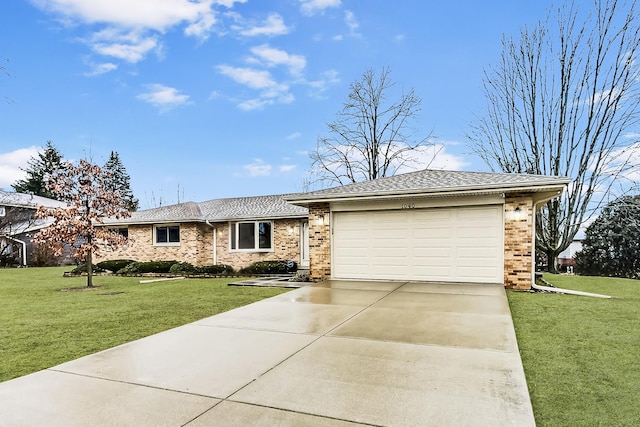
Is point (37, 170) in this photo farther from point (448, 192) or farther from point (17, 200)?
point (448, 192)

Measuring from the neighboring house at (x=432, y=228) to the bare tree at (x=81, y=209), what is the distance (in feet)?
20.0

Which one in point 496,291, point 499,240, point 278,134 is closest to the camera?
point 496,291

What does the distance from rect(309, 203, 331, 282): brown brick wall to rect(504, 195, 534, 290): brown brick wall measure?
15.5ft

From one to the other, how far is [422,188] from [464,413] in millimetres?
7359

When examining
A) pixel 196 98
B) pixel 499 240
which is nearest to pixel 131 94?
pixel 196 98

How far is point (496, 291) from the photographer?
8.32m

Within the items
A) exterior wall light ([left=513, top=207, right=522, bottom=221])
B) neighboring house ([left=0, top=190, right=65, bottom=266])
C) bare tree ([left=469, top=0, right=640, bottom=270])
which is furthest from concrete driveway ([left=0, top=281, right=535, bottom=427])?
neighboring house ([left=0, top=190, right=65, bottom=266])

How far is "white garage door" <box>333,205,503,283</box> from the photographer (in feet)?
31.5

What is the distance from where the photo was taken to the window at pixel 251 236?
1638 cm

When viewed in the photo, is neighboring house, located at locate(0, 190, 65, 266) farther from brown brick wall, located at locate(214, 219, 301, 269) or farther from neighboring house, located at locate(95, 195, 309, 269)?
brown brick wall, located at locate(214, 219, 301, 269)

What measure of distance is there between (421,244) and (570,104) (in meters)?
12.9

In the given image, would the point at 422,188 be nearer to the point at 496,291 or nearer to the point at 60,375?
the point at 496,291

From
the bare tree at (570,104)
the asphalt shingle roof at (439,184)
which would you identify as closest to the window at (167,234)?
the asphalt shingle roof at (439,184)

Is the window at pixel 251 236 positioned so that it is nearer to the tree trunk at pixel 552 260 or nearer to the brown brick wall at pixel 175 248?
the brown brick wall at pixel 175 248
